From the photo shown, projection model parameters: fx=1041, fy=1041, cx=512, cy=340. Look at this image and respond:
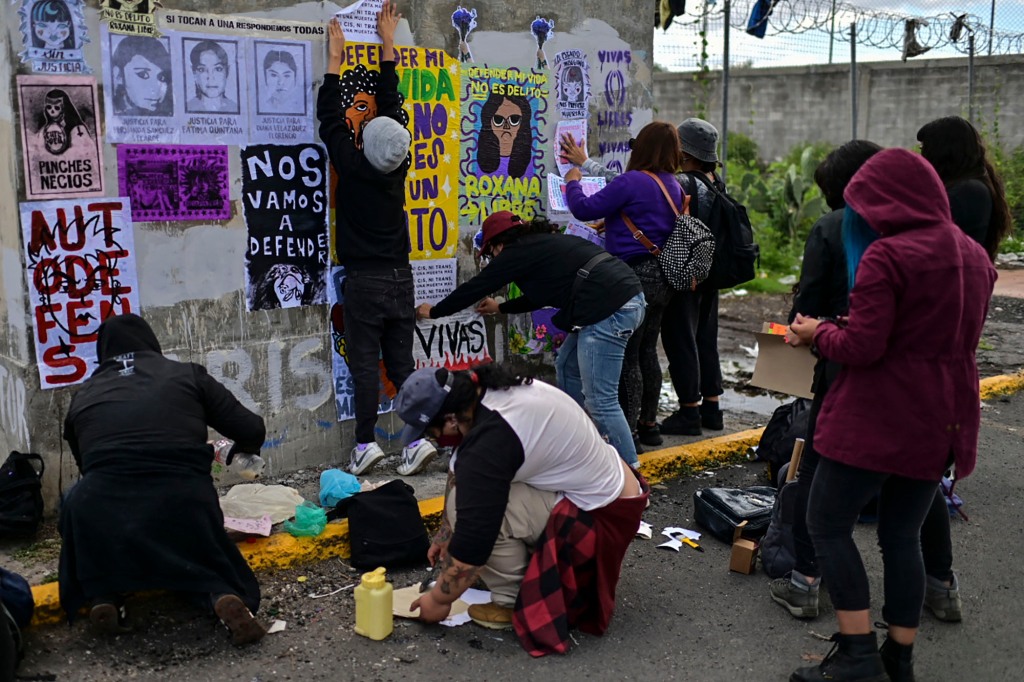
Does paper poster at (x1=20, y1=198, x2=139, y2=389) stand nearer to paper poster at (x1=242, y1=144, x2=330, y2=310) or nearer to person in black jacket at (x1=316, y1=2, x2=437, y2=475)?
paper poster at (x1=242, y1=144, x2=330, y2=310)

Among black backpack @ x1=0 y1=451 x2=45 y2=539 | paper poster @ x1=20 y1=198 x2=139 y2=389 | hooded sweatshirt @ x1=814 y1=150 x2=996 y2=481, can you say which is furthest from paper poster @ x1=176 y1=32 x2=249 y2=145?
hooded sweatshirt @ x1=814 y1=150 x2=996 y2=481

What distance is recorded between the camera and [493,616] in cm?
413

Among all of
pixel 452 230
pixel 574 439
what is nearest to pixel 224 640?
pixel 574 439

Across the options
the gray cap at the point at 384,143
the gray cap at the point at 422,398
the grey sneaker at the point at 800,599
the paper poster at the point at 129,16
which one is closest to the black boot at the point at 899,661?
the grey sneaker at the point at 800,599

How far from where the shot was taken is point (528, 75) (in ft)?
20.8

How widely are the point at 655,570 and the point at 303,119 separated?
288 centimetres

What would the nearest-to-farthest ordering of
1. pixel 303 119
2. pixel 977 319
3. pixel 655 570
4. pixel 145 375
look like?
pixel 977 319, pixel 145 375, pixel 655 570, pixel 303 119

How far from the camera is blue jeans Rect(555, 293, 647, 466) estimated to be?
5.39 metres

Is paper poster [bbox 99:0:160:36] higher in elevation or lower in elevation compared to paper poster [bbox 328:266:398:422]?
higher

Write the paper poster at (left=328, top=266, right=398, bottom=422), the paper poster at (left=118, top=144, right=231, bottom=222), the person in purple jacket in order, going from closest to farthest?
the paper poster at (left=118, top=144, right=231, bottom=222) → the paper poster at (left=328, top=266, right=398, bottom=422) → the person in purple jacket

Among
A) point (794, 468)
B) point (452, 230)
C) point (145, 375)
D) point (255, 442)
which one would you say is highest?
point (452, 230)

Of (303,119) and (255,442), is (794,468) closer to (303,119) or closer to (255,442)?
(255,442)

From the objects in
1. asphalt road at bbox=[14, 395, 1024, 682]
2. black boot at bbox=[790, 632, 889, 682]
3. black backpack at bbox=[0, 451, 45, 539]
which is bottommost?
asphalt road at bbox=[14, 395, 1024, 682]

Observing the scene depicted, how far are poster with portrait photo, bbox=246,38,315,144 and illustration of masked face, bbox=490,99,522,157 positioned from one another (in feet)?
4.13
